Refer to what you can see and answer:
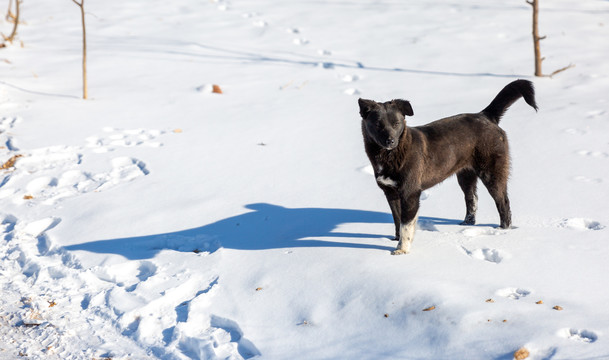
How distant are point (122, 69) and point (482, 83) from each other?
20.0 ft

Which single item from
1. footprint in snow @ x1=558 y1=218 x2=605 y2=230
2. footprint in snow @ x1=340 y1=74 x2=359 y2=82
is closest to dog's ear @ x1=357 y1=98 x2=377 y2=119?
footprint in snow @ x1=558 y1=218 x2=605 y2=230

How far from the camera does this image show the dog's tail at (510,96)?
4895 millimetres

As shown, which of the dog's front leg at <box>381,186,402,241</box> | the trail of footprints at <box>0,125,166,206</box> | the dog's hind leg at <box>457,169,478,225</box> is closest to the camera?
the dog's front leg at <box>381,186,402,241</box>

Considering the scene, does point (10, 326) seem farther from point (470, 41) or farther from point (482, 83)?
point (470, 41)

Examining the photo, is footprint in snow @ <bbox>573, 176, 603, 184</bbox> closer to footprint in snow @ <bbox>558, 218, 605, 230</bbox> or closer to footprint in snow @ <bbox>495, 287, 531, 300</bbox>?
footprint in snow @ <bbox>558, 218, 605, 230</bbox>

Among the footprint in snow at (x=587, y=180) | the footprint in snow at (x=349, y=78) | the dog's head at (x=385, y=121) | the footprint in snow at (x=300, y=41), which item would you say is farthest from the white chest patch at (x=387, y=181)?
the footprint in snow at (x=300, y=41)

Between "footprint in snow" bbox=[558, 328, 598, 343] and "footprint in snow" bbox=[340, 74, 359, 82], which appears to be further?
"footprint in snow" bbox=[340, 74, 359, 82]

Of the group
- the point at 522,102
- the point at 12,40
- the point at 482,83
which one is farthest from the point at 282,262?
the point at 12,40

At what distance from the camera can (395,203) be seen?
15.7ft

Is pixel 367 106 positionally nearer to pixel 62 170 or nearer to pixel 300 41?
pixel 62 170

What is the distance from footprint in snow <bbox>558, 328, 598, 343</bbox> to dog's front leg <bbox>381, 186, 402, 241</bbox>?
164 centimetres

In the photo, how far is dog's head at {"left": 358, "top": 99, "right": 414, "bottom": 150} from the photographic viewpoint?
433 cm

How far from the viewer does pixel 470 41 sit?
1094 cm

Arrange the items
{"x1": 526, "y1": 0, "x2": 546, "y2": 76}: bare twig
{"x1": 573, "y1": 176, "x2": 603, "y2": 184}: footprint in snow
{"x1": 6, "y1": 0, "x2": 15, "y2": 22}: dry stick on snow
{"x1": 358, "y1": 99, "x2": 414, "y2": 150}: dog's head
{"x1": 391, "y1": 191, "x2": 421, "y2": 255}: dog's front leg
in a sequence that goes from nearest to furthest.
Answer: {"x1": 358, "y1": 99, "x2": 414, "y2": 150}: dog's head < {"x1": 391, "y1": 191, "x2": 421, "y2": 255}: dog's front leg < {"x1": 573, "y1": 176, "x2": 603, "y2": 184}: footprint in snow < {"x1": 526, "y1": 0, "x2": 546, "y2": 76}: bare twig < {"x1": 6, "y1": 0, "x2": 15, "y2": 22}: dry stick on snow
